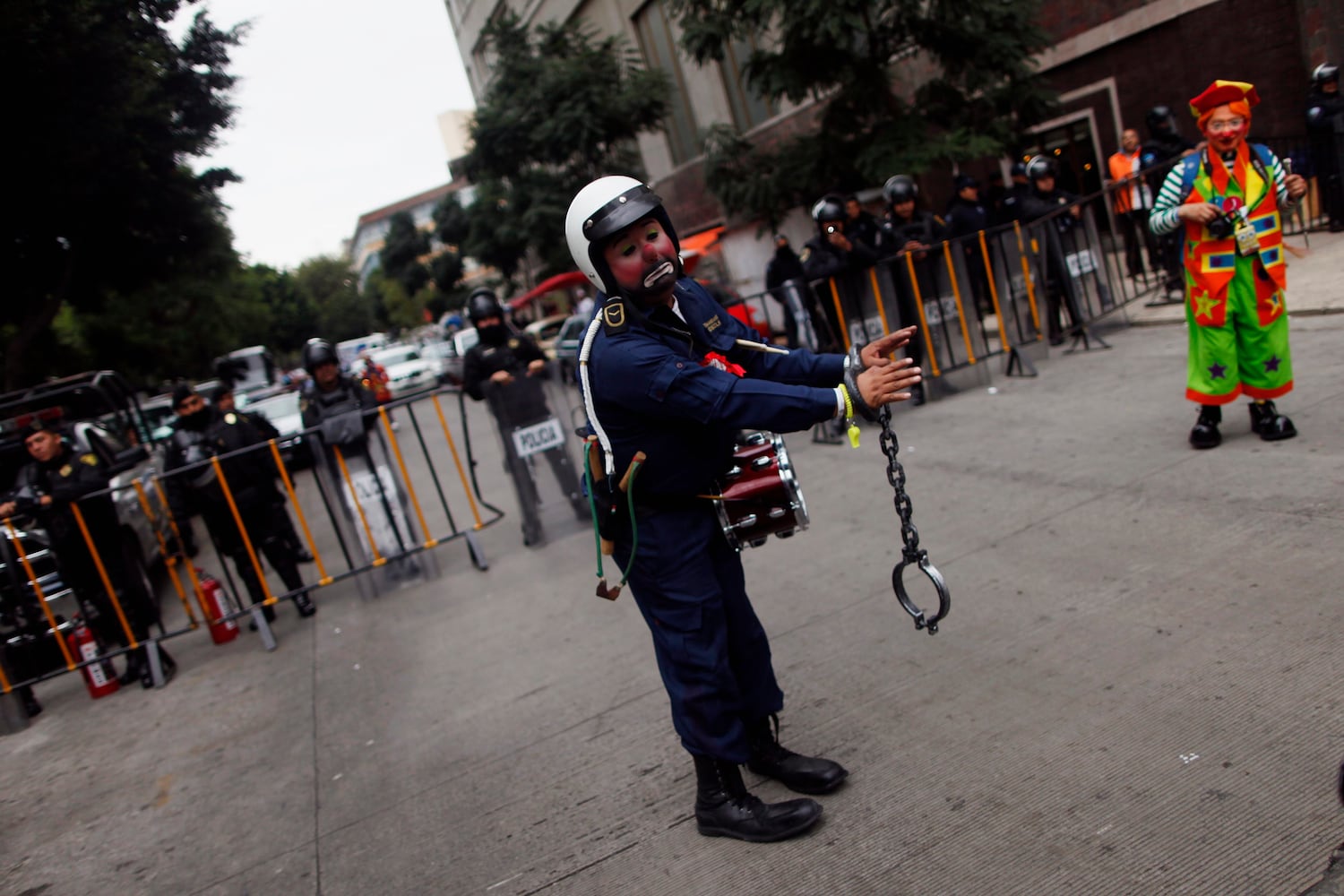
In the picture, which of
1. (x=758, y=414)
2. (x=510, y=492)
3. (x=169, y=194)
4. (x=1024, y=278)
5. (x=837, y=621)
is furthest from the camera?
(x=169, y=194)

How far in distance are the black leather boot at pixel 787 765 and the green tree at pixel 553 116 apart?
21.0 meters

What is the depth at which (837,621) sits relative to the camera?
185 inches

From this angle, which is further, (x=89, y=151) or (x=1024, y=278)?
(x=89, y=151)

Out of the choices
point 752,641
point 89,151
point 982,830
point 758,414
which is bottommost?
point 982,830

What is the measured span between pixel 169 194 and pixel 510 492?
36.5 feet

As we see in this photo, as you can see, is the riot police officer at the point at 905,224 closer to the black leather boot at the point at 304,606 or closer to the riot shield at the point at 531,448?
the riot shield at the point at 531,448

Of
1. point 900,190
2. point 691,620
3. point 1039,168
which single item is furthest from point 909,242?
point 691,620

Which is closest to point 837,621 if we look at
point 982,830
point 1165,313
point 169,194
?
point 982,830

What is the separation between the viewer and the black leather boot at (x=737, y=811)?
10.1ft

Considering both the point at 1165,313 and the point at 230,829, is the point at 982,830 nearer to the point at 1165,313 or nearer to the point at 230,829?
the point at 230,829

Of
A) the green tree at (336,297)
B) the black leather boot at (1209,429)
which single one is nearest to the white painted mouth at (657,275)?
the black leather boot at (1209,429)

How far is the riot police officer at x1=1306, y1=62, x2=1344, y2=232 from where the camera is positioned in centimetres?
1027

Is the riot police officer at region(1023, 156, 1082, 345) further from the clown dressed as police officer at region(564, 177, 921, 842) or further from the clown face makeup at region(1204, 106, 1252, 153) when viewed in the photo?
the clown dressed as police officer at region(564, 177, 921, 842)

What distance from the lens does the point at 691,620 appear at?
304 cm
